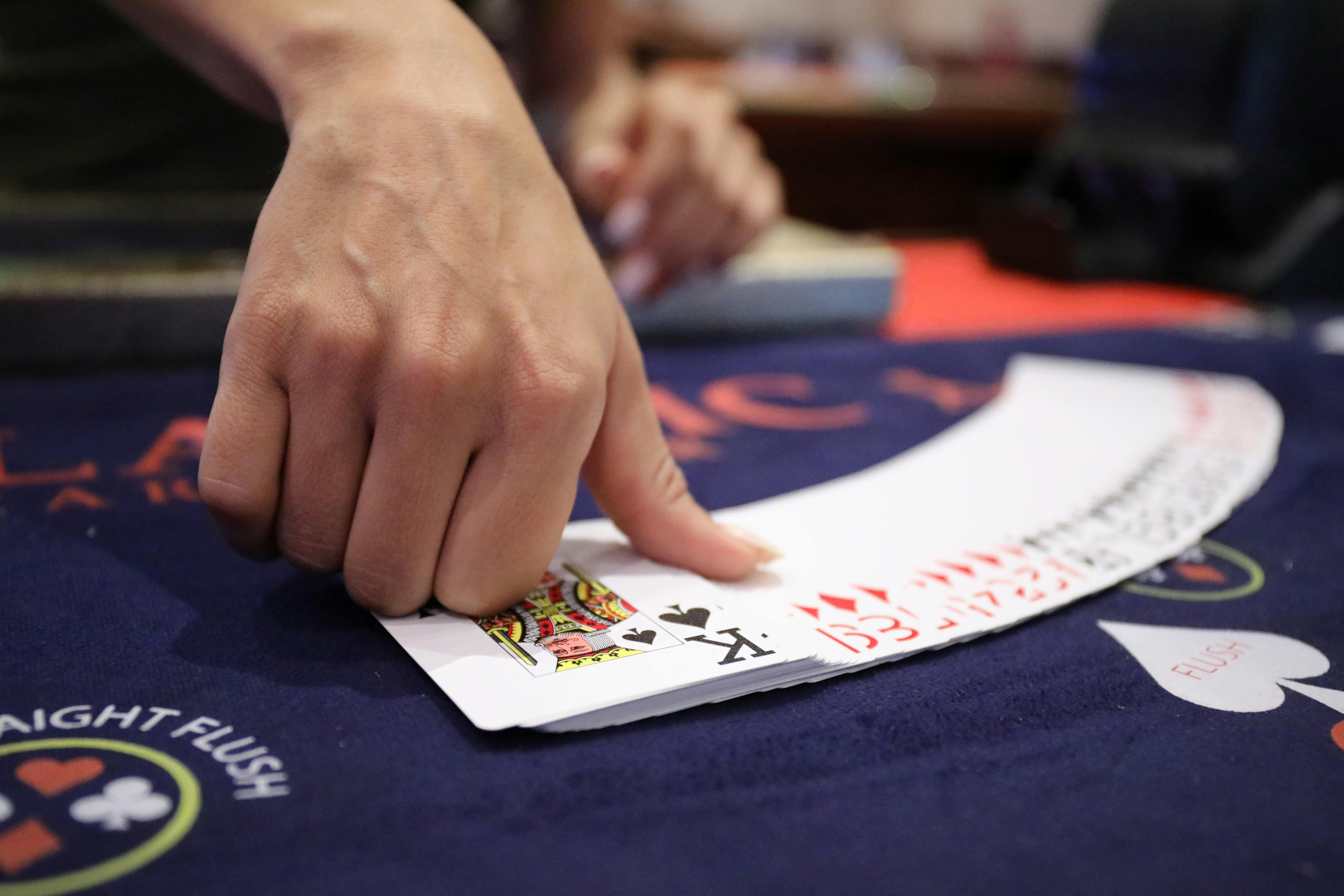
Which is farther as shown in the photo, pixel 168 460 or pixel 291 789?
pixel 168 460

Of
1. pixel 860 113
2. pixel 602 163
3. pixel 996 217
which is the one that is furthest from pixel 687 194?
pixel 860 113

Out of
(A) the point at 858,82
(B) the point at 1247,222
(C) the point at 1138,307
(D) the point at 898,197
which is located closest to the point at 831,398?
(C) the point at 1138,307

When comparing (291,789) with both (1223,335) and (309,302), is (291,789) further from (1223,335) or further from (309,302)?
(1223,335)

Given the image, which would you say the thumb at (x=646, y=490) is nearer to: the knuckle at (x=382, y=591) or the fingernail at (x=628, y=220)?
the knuckle at (x=382, y=591)

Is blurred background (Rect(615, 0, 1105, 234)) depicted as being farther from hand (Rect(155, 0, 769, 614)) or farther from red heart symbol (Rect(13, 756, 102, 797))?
red heart symbol (Rect(13, 756, 102, 797))

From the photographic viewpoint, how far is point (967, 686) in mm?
537

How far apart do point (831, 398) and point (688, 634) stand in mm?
565

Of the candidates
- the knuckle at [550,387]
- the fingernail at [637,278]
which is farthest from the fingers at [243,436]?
the fingernail at [637,278]

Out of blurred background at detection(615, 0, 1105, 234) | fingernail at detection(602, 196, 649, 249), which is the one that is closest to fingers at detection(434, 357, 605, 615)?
fingernail at detection(602, 196, 649, 249)

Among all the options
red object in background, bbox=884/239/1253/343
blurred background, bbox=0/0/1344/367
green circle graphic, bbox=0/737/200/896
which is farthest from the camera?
red object in background, bbox=884/239/1253/343

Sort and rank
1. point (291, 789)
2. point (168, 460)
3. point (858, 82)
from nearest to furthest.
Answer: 1. point (291, 789)
2. point (168, 460)
3. point (858, 82)

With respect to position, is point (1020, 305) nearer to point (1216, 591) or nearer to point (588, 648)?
point (1216, 591)

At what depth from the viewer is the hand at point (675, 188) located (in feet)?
4.01

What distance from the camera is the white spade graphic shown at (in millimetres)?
541
